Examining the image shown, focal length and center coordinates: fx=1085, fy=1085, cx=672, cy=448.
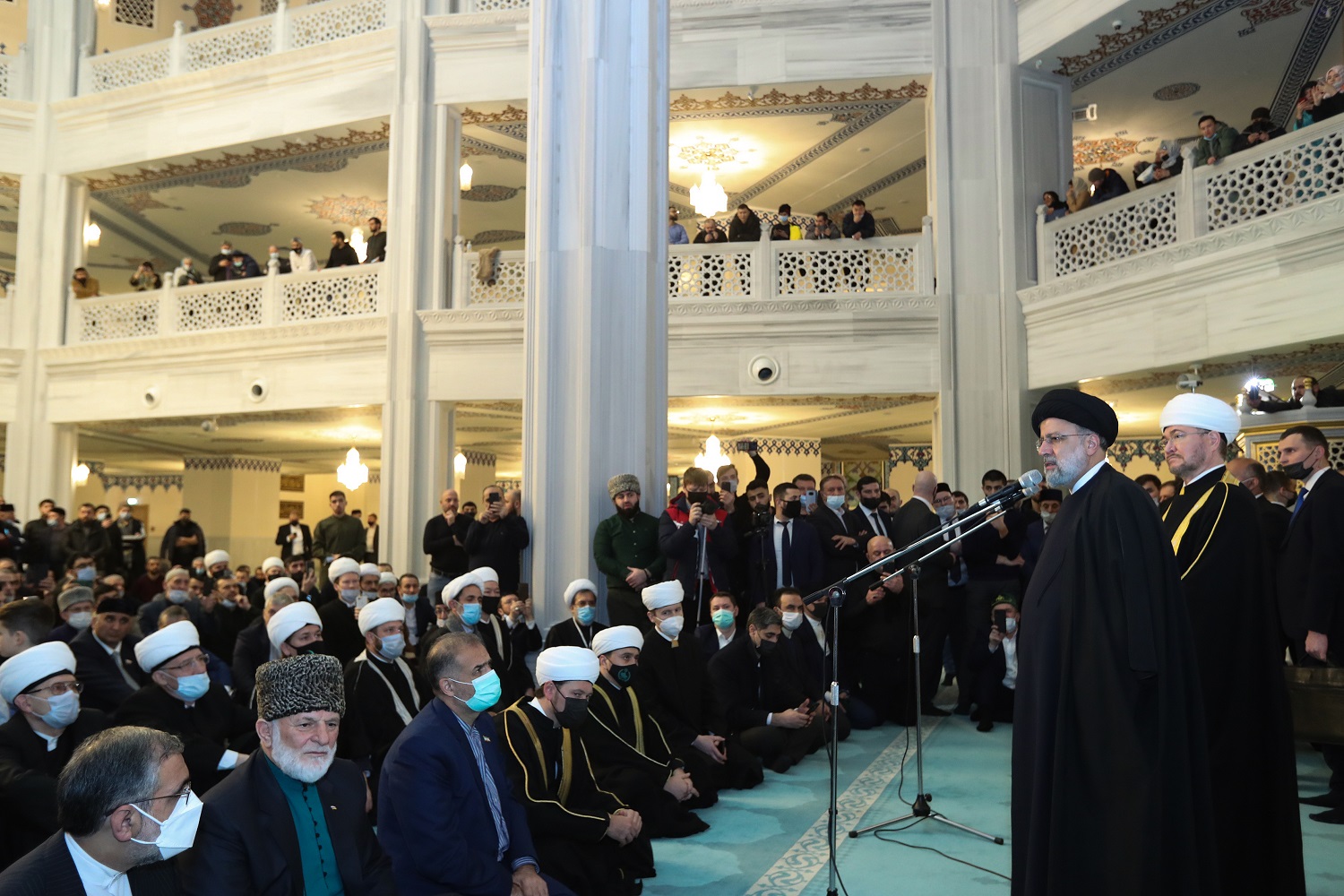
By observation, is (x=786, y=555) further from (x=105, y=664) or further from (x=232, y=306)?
(x=232, y=306)

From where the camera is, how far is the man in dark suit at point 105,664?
4.68 metres

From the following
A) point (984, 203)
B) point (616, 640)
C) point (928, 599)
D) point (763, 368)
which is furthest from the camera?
point (763, 368)

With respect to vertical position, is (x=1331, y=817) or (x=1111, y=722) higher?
(x=1111, y=722)

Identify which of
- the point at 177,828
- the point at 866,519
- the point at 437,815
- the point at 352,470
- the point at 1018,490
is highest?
the point at 352,470

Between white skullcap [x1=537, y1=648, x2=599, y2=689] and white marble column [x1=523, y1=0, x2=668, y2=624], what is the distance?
2770 mm

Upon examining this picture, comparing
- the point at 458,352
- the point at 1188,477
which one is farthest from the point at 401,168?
the point at 1188,477

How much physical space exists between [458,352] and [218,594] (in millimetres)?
3927

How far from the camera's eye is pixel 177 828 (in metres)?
2.01

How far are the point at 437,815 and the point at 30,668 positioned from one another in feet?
4.17

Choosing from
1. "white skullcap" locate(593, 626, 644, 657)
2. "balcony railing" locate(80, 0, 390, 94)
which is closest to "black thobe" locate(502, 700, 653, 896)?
"white skullcap" locate(593, 626, 644, 657)

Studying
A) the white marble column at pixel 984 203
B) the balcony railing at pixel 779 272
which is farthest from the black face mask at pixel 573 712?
the balcony railing at pixel 779 272

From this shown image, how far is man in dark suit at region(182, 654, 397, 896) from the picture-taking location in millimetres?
2367

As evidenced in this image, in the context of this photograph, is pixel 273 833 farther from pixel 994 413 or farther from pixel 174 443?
pixel 174 443

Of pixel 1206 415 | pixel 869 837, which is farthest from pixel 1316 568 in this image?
pixel 869 837
